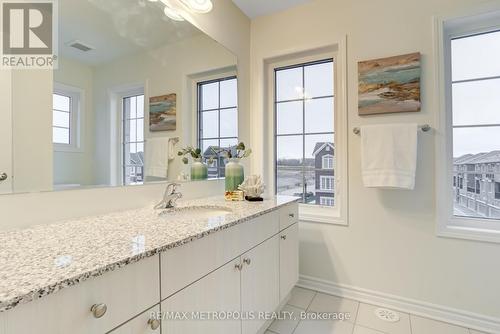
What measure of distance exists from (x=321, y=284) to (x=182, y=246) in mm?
1567

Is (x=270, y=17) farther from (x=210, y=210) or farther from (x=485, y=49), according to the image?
(x=210, y=210)

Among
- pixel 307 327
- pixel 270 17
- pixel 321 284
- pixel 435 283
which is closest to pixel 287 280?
pixel 307 327

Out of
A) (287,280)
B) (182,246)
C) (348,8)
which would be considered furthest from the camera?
(348,8)

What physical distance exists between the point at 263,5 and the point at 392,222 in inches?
78.2

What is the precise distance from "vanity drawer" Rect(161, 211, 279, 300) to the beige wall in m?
0.94

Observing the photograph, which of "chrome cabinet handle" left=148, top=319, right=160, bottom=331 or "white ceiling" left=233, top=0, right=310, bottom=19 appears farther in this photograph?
"white ceiling" left=233, top=0, right=310, bottom=19

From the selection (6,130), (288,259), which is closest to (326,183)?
(288,259)

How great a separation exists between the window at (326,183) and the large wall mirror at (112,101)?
105 cm

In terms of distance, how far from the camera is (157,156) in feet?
4.80

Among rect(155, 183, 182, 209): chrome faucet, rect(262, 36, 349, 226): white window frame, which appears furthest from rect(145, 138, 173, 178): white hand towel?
rect(262, 36, 349, 226): white window frame

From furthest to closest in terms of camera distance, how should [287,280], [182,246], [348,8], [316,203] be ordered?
[316,203], [348,8], [287,280], [182,246]

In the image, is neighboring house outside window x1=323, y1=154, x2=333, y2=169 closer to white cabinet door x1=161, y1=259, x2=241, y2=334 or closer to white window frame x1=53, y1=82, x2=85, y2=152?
white cabinet door x1=161, y1=259, x2=241, y2=334

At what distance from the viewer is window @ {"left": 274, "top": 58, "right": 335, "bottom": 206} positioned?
2.09m

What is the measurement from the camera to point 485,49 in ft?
5.37
